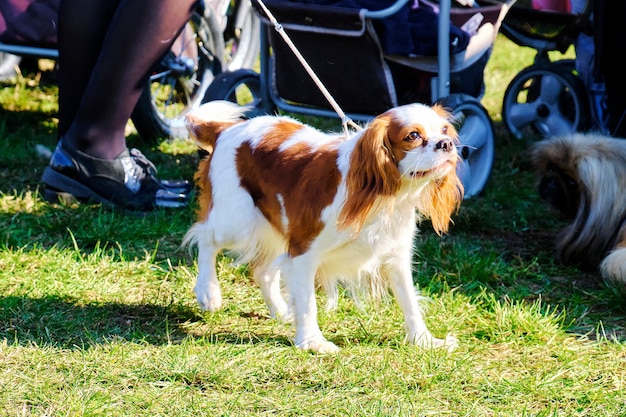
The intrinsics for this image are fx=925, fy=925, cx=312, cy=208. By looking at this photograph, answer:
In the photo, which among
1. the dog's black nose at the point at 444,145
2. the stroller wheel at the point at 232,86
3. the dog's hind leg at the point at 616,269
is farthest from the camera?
the stroller wheel at the point at 232,86

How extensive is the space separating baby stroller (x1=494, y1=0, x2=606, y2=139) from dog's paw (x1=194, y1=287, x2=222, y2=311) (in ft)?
7.98

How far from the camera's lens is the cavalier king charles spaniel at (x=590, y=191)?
359 centimetres

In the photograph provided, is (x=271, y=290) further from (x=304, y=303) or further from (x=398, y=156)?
(x=398, y=156)

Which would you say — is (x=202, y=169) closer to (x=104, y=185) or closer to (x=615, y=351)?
(x=104, y=185)

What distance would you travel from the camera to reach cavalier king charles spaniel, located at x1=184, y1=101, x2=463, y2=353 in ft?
7.91

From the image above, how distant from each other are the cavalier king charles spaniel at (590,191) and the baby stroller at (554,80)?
86 centimetres

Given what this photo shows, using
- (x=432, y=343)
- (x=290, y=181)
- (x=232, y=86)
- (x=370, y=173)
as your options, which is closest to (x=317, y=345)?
(x=432, y=343)

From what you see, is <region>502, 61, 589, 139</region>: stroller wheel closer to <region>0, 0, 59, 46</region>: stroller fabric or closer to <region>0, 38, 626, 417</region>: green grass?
<region>0, 38, 626, 417</region>: green grass

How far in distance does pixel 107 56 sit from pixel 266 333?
1455 millimetres

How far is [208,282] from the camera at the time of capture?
9.77 feet

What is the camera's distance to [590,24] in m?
4.86

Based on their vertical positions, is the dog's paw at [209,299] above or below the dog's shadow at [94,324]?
above

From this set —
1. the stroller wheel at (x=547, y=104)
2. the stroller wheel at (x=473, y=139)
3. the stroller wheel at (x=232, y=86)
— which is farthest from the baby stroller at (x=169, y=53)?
the stroller wheel at (x=547, y=104)

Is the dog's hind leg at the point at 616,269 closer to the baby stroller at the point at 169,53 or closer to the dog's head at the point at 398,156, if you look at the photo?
the dog's head at the point at 398,156
